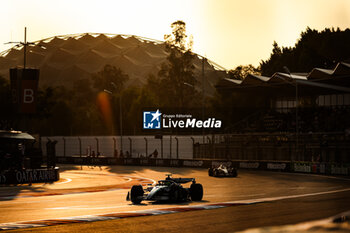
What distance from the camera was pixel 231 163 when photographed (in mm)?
53281

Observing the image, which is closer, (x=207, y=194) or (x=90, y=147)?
(x=207, y=194)

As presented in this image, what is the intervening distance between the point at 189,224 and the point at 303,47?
288 feet

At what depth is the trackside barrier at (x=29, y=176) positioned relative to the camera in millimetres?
34969

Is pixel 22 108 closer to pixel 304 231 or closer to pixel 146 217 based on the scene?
pixel 146 217

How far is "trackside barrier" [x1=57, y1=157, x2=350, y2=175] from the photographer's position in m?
42.7

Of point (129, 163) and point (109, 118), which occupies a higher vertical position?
point (109, 118)

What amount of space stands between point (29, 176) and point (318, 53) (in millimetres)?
70064

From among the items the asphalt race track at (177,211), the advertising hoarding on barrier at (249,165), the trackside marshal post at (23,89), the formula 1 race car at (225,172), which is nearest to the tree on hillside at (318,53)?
the advertising hoarding on barrier at (249,165)

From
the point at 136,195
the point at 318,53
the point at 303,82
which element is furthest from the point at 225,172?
the point at 318,53

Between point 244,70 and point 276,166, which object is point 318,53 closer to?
point 244,70

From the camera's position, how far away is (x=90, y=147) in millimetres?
73250

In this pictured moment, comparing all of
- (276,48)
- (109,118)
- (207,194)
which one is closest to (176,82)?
(109,118)

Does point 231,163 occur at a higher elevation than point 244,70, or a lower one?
lower

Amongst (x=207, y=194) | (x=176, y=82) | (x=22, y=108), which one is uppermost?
(x=176, y=82)
